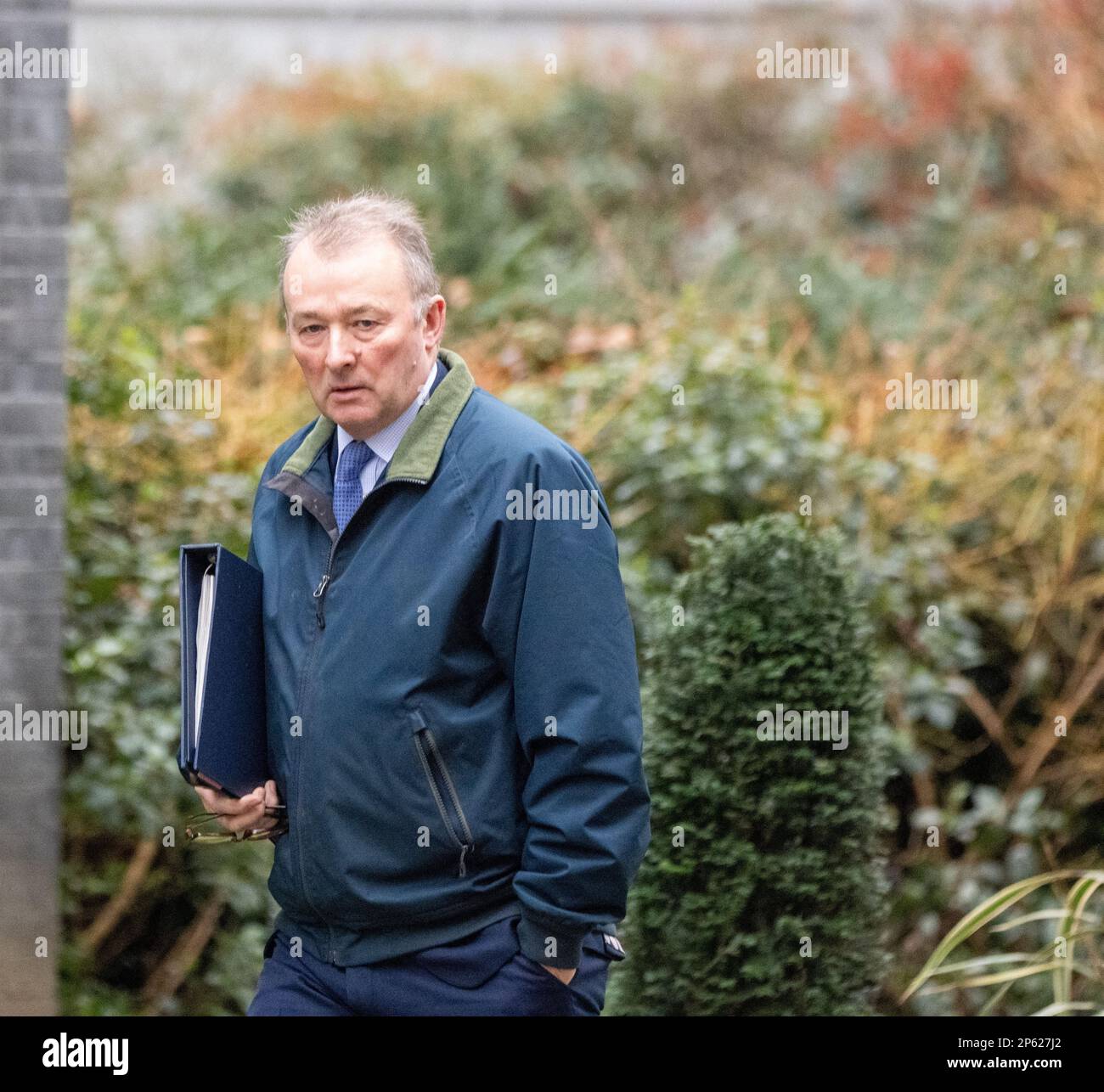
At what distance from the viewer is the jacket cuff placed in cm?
215

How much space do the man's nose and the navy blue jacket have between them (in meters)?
0.16

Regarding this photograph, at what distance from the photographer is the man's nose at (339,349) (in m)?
2.23

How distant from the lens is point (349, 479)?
2.39m

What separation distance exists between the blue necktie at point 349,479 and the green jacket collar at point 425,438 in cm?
6

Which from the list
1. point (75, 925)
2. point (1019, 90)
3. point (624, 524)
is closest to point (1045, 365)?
point (624, 524)

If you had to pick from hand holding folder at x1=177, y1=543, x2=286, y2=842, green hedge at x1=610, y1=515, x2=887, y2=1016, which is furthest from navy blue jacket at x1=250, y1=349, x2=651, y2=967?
green hedge at x1=610, y1=515, x2=887, y2=1016

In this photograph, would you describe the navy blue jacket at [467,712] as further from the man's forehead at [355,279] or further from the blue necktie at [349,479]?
the man's forehead at [355,279]

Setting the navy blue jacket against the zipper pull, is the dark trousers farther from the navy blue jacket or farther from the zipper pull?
the zipper pull

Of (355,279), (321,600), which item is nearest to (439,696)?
(321,600)

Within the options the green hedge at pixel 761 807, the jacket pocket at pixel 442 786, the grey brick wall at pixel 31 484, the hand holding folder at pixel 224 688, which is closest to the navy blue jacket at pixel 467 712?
the jacket pocket at pixel 442 786
